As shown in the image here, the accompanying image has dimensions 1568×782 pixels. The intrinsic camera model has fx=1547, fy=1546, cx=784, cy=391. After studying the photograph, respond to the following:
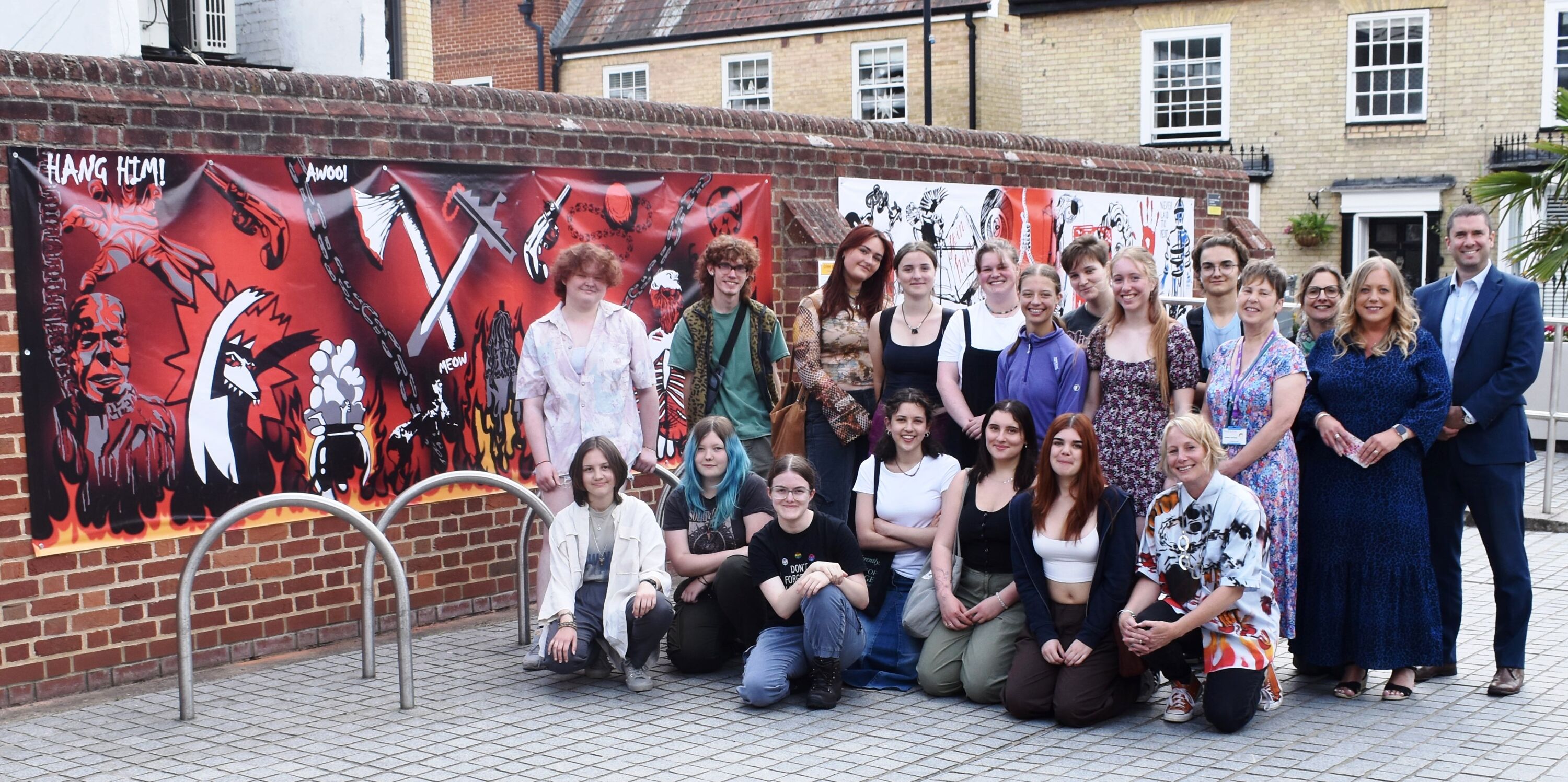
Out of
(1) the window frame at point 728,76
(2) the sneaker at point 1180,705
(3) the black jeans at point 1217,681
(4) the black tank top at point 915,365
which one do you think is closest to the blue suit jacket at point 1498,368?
(3) the black jeans at point 1217,681

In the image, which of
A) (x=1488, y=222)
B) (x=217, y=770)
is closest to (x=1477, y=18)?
(x=1488, y=222)

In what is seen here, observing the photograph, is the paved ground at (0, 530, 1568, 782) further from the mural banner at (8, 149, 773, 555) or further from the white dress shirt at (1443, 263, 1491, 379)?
the white dress shirt at (1443, 263, 1491, 379)

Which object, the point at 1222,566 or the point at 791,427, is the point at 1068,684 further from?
the point at 791,427

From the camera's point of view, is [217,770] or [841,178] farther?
[841,178]

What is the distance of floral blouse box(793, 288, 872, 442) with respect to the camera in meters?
7.65

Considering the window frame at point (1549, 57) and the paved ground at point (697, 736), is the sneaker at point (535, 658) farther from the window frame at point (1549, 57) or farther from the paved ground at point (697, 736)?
the window frame at point (1549, 57)

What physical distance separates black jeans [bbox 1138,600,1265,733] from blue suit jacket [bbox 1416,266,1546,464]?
146 centimetres

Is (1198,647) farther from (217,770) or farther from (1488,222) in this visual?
(217,770)

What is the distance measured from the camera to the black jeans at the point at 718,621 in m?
6.76

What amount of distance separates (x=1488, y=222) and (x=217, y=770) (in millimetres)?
5415

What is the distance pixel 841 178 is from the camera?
10.4 metres

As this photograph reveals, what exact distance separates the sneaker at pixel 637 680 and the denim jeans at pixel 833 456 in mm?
1420

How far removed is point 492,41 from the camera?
31531mm

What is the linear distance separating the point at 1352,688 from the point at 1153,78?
2030 cm
